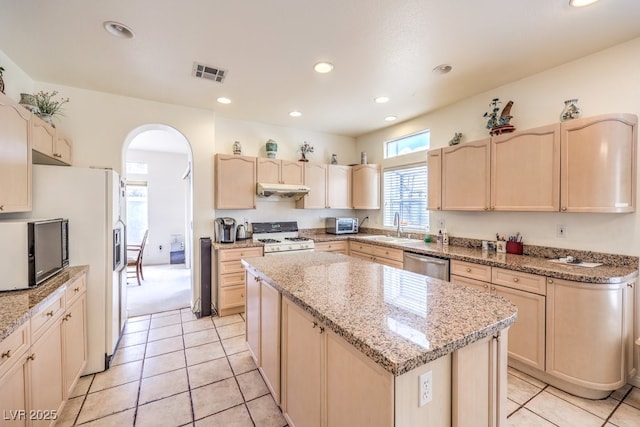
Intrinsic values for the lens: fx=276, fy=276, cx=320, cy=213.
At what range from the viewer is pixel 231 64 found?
2564 mm

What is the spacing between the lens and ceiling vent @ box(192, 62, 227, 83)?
262 centimetres

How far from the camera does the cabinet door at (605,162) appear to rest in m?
2.13

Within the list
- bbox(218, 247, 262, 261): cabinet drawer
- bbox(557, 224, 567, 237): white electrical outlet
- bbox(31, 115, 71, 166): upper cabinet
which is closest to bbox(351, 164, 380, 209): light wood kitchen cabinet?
bbox(218, 247, 262, 261): cabinet drawer

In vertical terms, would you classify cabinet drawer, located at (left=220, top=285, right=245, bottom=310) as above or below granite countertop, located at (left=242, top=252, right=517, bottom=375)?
below

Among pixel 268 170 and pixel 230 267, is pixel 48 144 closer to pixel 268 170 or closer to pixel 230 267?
pixel 230 267

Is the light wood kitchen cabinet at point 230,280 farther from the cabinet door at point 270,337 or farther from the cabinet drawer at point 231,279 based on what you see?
the cabinet door at point 270,337

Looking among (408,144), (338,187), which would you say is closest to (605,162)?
(408,144)

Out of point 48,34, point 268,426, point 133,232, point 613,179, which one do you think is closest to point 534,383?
point 613,179

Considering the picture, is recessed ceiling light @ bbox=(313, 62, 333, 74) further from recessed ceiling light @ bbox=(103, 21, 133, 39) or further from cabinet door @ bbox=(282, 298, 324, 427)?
cabinet door @ bbox=(282, 298, 324, 427)

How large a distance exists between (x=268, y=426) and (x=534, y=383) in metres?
2.14

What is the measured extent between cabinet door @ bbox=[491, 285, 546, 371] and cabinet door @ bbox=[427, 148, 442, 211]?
1.35 m

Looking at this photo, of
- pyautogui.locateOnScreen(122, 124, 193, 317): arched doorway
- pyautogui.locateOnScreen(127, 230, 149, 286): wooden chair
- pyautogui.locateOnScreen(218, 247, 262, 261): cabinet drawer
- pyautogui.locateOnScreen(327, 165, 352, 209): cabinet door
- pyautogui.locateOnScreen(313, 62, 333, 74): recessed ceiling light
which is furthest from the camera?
pyautogui.locateOnScreen(122, 124, 193, 317): arched doorway

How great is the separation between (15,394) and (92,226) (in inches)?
52.7

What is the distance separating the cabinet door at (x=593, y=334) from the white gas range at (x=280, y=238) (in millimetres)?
2841
